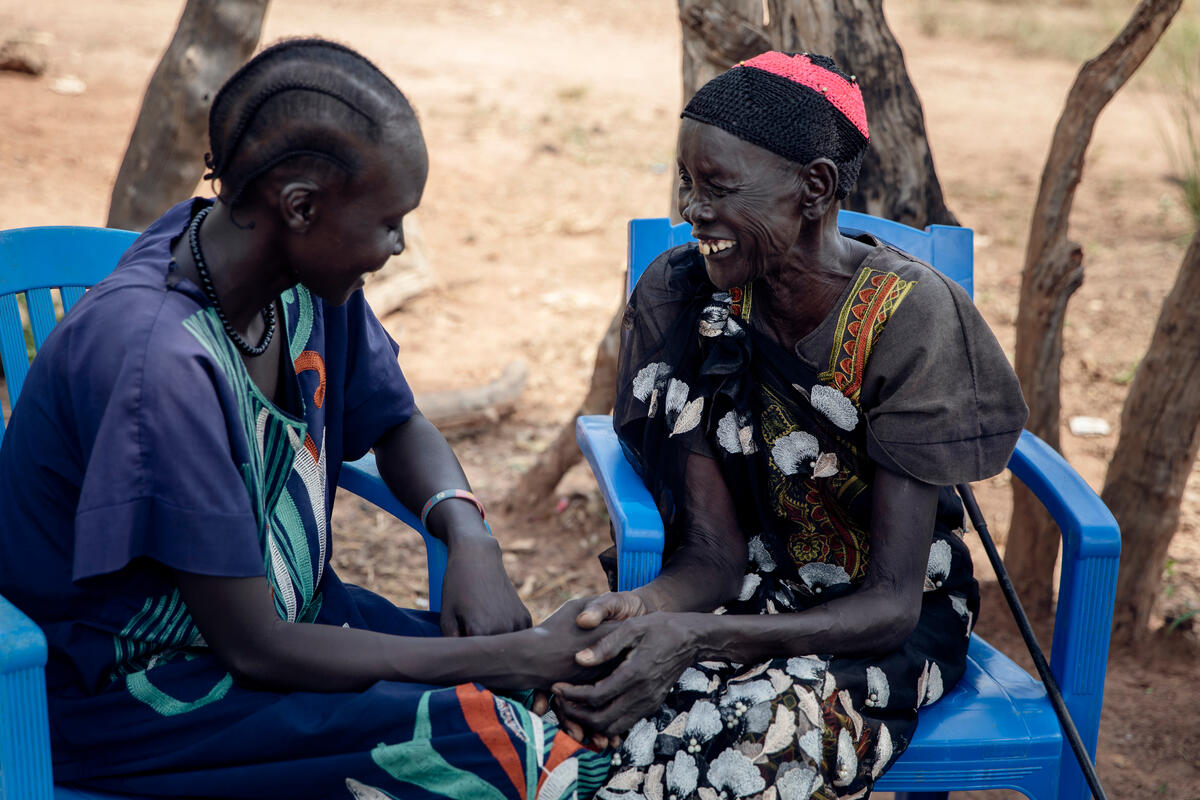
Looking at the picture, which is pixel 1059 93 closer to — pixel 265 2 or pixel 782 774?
pixel 265 2

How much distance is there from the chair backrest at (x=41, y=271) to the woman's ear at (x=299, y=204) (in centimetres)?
99

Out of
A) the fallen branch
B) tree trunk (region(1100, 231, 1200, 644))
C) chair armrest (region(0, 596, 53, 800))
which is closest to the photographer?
chair armrest (region(0, 596, 53, 800))

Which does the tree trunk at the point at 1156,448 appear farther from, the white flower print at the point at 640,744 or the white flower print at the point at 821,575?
the white flower print at the point at 640,744

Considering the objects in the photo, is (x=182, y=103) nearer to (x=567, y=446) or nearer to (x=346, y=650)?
(x=567, y=446)

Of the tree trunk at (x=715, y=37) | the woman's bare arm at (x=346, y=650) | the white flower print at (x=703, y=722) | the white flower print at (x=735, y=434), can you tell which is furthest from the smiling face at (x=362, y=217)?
the tree trunk at (x=715, y=37)

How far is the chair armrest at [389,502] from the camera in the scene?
2.14 m

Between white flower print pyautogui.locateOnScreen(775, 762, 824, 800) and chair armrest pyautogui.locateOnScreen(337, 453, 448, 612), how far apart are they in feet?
2.35

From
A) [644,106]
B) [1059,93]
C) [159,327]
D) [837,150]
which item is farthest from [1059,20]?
[159,327]

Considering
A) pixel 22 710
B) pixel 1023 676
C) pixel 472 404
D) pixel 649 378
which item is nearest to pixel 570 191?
pixel 472 404

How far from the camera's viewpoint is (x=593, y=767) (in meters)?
1.79

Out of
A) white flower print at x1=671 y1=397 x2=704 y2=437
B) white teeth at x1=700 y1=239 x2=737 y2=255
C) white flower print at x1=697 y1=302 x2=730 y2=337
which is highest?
white teeth at x1=700 y1=239 x2=737 y2=255

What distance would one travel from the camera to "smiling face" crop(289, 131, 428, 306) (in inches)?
61.9

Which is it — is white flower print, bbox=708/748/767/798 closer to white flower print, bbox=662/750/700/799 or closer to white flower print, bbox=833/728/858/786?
white flower print, bbox=662/750/700/799

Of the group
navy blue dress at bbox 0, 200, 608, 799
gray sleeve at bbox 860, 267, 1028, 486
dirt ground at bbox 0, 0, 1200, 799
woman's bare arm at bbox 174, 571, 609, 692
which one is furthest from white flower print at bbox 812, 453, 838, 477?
dirt ground at bbox 0, 0, 1200, 799
